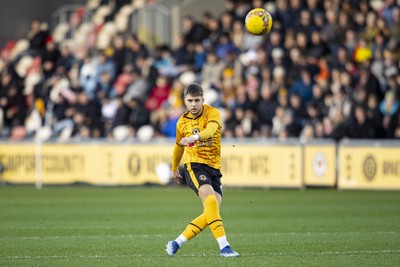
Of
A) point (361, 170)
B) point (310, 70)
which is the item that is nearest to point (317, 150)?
point (361, 170)

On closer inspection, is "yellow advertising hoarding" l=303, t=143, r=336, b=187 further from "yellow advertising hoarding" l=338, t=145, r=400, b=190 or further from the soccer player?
the soccer player

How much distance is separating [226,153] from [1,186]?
5993mm

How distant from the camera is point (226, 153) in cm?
2434

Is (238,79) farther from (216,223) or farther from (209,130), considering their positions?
(216,223)

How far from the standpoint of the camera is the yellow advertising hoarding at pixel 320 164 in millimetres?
23609

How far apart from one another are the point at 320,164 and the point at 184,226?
29.5ft

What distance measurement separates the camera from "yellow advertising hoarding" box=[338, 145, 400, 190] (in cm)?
2300

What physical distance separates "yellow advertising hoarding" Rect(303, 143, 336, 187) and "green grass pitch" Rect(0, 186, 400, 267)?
0.33m

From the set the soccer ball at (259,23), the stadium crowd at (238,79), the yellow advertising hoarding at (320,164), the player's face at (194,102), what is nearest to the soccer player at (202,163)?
the player's face at (194,102)

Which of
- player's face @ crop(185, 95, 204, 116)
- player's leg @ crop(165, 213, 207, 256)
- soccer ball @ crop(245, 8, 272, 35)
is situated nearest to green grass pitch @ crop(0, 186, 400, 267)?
player's leg @ crop(165, 213, 207, 256)

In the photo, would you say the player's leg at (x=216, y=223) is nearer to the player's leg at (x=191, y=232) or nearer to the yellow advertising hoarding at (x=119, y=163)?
the player's leg at (x=191, y=232)

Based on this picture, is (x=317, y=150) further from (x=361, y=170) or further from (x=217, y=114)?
(x=217, y=114)

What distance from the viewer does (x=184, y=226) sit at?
1530 cm

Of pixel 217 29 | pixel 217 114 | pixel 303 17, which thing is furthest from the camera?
pixel 217 29
